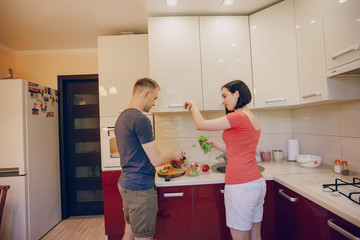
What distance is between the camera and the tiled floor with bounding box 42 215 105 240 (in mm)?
2215

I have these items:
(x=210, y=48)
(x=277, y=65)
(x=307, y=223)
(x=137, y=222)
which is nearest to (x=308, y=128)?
(x=277, y=65)

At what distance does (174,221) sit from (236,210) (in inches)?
22.1

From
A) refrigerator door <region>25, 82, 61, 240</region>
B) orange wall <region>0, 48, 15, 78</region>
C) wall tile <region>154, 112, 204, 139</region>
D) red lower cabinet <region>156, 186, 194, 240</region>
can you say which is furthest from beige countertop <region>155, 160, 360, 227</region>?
orange wall <region>0, 48, 15, 78</region>

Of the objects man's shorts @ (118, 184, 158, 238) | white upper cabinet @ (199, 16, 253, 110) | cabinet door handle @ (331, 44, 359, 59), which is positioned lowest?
man's shorts @ (118, 184, 158, 238)

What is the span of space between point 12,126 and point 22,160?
380mm

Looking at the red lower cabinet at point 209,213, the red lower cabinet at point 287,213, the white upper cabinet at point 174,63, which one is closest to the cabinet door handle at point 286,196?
the red lower cabinet at point 287,213

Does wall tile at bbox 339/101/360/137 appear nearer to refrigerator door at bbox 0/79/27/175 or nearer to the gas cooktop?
the gas cooktop

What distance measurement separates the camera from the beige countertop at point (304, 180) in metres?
0.84

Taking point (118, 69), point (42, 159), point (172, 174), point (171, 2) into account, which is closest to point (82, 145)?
point (42, 159)

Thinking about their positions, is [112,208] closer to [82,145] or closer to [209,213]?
[209,213]

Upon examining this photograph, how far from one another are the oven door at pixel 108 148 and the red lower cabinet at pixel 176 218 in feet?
2.75

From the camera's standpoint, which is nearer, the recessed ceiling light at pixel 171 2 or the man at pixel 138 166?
the man at pixel 138 166

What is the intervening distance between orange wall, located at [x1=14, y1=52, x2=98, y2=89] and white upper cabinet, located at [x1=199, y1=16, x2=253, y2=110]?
6.31 ft

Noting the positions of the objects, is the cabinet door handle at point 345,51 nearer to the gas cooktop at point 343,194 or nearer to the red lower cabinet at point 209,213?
the gas cooktop at point 343,194
